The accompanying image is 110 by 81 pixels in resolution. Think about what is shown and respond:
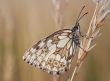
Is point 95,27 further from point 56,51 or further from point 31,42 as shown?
point 31,42

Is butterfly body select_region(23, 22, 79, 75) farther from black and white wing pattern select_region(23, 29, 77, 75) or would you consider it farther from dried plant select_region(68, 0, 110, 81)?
dried plant select_region(68, 0, 110, 81)

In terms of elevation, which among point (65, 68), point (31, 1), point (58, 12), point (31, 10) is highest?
point (31, 1)

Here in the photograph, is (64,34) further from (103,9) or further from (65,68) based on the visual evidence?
(103,9)

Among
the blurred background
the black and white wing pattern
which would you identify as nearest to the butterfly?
the black and white wing pattern

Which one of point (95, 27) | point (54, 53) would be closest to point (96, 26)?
point (95, 27)

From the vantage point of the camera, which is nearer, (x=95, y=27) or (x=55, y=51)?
(x=95, y=27)

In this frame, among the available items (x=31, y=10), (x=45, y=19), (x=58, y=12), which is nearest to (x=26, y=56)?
(x=58, y=12)

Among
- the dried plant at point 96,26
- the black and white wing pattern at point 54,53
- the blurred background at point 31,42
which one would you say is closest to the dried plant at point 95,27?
the dried plant at point 96,26
